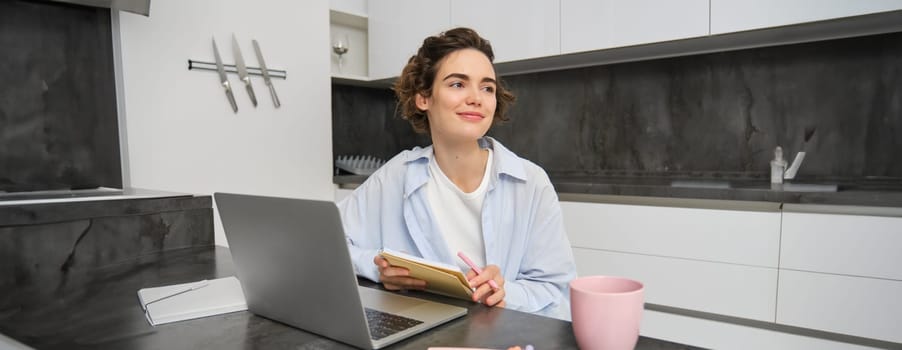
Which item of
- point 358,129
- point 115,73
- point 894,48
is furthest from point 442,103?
point 358,129

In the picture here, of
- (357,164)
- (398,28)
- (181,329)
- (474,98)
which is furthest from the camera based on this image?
(357,164)

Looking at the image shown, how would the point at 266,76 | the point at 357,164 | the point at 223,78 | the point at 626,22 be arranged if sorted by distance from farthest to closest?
the point at 357,164
the point at 266,76
the point at 223,78
the point at 626,22

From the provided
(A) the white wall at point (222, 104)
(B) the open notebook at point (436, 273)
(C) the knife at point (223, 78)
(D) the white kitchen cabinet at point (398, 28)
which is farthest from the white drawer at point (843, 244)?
(C) the knife at point (223, 78)

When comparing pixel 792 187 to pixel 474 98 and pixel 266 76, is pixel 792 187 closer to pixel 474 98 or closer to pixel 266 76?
pixel 474 98

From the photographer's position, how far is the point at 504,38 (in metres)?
2.48

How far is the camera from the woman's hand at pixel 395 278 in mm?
866

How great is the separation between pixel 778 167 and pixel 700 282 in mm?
573

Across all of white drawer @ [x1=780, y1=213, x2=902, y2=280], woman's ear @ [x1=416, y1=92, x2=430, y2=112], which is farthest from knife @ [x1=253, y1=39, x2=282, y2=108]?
white drawer @ [x1=780, y1=213, x2=902, y2=280]

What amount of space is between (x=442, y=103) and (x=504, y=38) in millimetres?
1477

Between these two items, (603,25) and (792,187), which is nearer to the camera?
(792,187)

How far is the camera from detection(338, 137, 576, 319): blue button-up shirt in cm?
108

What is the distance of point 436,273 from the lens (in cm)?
79

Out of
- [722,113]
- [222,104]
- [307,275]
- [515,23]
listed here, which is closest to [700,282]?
[722,113]

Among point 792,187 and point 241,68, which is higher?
point 241,68
